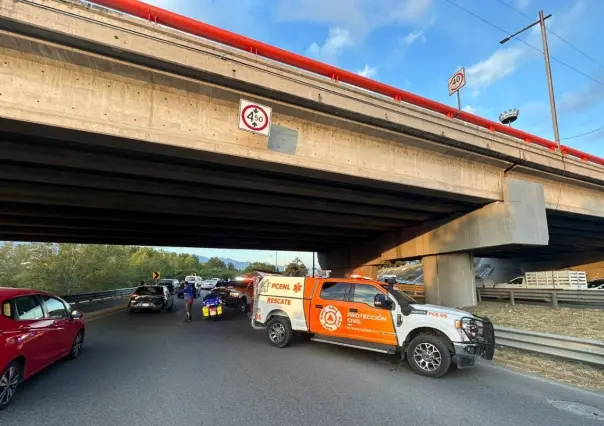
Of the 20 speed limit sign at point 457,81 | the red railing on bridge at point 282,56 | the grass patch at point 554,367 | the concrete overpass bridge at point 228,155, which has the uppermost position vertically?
the 20 speed limit sign at point 457,81

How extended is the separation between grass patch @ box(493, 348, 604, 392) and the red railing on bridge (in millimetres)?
7457

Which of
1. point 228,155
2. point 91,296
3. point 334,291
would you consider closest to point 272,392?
point 334,291

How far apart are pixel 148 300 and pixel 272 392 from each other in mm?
13186

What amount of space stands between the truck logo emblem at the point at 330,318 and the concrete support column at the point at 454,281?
358 inches

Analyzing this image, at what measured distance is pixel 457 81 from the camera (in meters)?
14.8

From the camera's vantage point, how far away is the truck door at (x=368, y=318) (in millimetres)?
7383

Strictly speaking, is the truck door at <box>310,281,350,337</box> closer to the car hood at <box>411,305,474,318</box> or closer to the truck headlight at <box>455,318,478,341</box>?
the car hood at <box>411,305,474,318</box>

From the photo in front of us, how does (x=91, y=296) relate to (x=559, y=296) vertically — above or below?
below

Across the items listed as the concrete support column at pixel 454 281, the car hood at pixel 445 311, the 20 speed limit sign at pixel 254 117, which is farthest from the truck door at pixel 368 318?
the concrete support column at pixel 454 281

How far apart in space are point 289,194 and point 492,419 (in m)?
9.27

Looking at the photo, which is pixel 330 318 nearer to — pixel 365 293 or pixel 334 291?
pixel 334 291

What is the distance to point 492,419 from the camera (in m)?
4.63

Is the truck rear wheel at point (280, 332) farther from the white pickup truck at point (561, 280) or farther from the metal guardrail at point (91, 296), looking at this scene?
the white pickup truck at point (561, 280)

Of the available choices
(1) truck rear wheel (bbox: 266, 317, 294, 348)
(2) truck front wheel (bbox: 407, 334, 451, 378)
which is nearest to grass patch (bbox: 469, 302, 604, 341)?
(2) truck front wheel (bbox: 407, 334, 451, 378)
